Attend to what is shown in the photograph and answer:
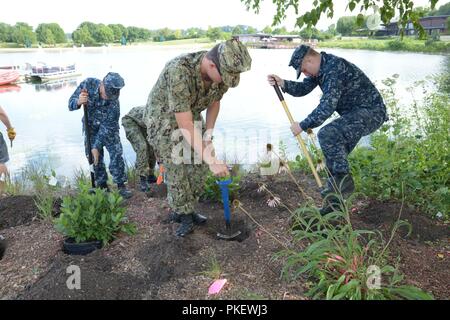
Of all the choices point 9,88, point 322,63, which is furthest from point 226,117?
point 9,88

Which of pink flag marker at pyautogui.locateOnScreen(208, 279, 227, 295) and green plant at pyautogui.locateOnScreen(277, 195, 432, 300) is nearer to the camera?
green plant at pyautogui.locateOnScreen(277, 195, 432, 300)

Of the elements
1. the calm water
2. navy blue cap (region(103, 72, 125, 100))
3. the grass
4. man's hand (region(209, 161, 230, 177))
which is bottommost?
the calm water

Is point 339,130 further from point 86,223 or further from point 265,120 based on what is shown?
point 265,120

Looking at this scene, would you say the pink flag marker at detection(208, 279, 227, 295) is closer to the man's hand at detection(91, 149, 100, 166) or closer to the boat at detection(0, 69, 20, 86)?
the man's hand at detection(91, 149, 100, 166)

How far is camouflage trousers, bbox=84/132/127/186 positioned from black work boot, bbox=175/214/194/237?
160 cm

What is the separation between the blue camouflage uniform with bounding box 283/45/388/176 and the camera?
3.51m

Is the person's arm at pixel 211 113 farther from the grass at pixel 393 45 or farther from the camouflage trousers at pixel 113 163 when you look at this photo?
the grass at pixel 393 45

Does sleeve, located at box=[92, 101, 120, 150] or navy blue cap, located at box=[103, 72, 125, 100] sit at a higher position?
navy blue cap, located at box=[103, 72, 125, 100]

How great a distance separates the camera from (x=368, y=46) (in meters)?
16.6

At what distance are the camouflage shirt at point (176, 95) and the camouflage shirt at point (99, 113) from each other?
1.28m

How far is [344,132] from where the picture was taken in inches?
143

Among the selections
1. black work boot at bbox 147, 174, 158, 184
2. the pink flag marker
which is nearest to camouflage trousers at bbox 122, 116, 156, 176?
black work boot at bbox 147, 174, 158, 184
